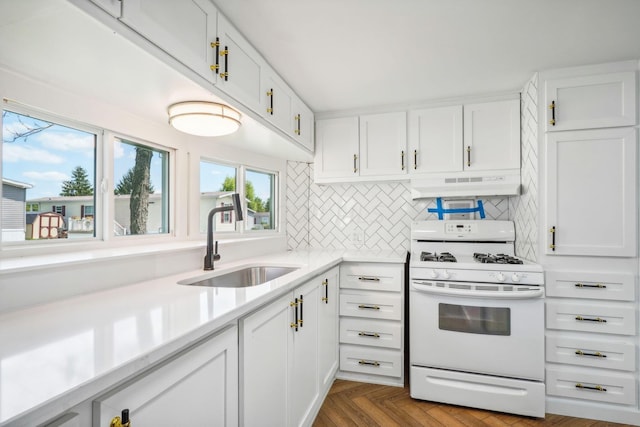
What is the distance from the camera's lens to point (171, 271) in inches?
68.7

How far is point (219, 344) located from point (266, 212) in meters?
2.10

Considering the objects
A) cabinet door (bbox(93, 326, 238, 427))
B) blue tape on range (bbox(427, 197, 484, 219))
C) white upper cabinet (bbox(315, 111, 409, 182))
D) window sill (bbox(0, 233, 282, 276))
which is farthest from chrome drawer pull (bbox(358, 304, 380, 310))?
cabinet door (bbox(93, 326, 238, 427))

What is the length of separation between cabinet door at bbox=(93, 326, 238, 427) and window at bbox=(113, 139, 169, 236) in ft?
3.53

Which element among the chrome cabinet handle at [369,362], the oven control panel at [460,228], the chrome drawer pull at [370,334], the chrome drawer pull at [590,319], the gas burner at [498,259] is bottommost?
the chrome cabinet handle at [369,362]

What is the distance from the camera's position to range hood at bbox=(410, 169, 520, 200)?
246cm

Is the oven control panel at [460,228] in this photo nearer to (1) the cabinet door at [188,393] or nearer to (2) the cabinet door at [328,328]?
(2) the cabinet door at [328,328]

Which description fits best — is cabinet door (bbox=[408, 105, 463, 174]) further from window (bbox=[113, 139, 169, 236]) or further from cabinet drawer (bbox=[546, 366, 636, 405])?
window (bbox=[113, 139, 169, 236])

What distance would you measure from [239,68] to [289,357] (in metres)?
1.46

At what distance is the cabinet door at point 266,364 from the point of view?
1181 millimetres

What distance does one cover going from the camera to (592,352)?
2.06m

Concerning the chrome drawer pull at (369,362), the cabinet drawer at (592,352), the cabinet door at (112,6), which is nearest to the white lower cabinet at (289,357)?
the chrome drawer pull at (369,362)

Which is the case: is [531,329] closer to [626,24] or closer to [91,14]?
[626,24]

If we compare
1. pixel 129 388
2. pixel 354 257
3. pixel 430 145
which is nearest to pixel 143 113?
pixel 129 388

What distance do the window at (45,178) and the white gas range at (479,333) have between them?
1993mm
